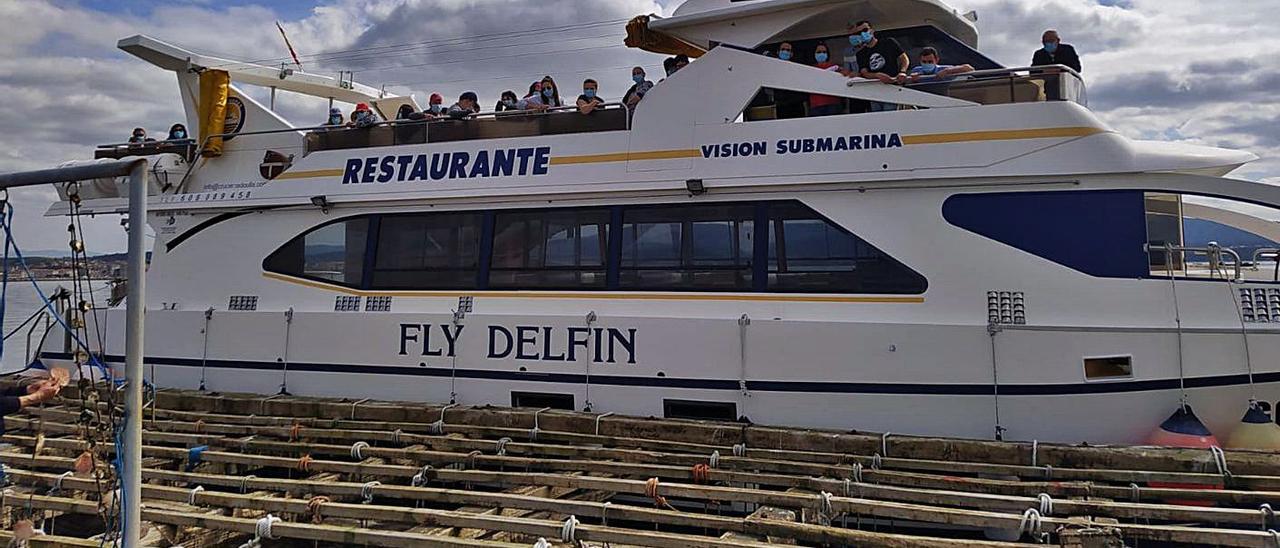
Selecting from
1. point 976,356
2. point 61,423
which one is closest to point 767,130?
point 976,356

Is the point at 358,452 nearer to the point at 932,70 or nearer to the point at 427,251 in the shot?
the point at 427,251

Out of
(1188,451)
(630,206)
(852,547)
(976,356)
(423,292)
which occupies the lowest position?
(852,547)

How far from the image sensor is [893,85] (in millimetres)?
7090

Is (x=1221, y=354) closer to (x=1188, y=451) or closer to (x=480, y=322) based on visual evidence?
(x=1188, y=451)

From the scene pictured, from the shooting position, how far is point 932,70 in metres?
Result: 7.16

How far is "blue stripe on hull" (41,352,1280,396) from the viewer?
6.09 metres

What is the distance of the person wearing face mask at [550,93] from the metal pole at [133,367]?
216 inches

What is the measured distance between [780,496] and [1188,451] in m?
2.74

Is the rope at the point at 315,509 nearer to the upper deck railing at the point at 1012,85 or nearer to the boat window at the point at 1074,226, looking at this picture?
the boat window at the point at 1074,226

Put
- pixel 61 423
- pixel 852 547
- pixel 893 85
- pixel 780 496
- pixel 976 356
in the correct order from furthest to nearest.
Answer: pixel 61 423
pixel 893 85
pixel 976 356
pixel 780 496
pixel 852 547

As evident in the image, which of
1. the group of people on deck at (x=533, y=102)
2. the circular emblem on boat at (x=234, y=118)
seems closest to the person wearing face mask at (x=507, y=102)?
the group of people on deck at (x=533, y=102)

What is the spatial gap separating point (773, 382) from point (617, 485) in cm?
220

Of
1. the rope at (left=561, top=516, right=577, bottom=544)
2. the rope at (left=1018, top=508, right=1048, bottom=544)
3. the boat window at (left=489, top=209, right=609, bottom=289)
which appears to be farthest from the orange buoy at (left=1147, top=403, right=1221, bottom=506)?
the boat window at (left=489, top=209, right=609, bottom=289)

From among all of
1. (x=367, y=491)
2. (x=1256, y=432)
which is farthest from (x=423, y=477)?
(x=1256, y=432)
